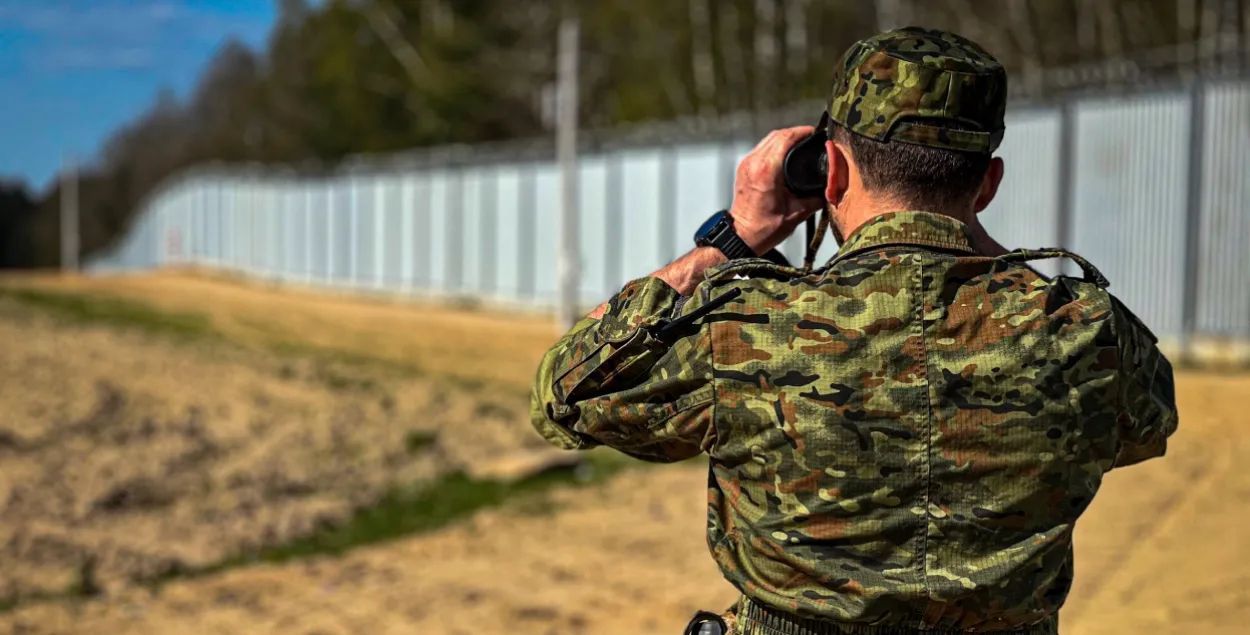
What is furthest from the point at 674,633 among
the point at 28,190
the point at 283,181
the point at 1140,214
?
the point at 28,190

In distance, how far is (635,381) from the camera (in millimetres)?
1917

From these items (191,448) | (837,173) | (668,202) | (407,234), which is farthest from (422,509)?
(407,234)

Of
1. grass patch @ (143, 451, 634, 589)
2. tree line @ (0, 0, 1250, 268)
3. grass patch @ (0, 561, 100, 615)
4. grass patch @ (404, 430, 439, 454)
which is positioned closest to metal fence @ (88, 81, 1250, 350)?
tree line @ (0, 0, 1250, 268)

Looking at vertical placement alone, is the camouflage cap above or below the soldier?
above

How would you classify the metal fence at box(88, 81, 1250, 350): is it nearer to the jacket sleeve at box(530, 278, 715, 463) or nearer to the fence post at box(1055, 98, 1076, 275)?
the fence post at box(1055, 98, 1076, 275)

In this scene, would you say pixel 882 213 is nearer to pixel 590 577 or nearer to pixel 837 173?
pixel 837 173

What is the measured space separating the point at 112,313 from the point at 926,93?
17.8 metres

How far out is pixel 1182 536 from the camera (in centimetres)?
717

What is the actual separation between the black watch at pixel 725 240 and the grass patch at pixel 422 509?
5.05 meters

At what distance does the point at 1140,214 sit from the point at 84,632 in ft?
36.0

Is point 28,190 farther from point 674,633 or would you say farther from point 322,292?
point 674,633

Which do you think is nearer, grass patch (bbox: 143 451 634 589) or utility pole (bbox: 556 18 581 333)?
grass patch (bbox: 143 451 634 589)

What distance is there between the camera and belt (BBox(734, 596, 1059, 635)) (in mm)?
1865

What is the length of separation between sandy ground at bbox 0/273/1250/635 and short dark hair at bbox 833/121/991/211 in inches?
160
